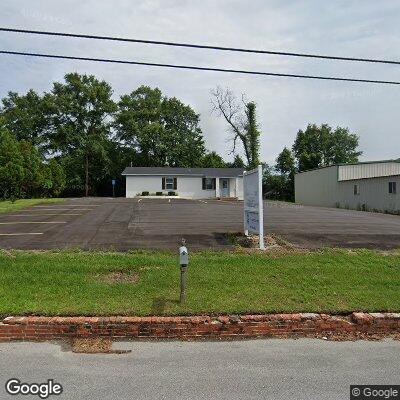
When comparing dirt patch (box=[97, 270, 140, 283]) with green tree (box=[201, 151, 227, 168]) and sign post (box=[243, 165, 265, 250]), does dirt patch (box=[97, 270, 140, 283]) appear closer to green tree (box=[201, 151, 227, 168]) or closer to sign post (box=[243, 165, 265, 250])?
sign post (box=[243, 165, 265, 250])

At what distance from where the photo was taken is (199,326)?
18.6ft

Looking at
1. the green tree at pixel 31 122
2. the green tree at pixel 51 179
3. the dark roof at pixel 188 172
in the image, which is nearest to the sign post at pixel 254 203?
the green tree at pixel 51 179

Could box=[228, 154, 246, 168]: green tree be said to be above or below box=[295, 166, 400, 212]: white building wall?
above

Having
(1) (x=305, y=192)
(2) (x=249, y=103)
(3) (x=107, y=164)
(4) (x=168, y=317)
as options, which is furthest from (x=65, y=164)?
(4) (x=168, y=317)

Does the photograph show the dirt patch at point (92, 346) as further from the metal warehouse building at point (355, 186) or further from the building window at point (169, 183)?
the building window at point (169, 183)

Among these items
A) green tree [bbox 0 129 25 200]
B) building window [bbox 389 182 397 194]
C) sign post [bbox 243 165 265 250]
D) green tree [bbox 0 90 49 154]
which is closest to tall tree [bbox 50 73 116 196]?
green tree [bbox 0 90 49 154]

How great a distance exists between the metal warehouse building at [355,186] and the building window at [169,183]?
46.2 feet

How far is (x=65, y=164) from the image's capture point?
5075 centimetres

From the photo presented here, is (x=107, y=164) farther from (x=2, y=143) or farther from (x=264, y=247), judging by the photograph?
(x=264, y=247)

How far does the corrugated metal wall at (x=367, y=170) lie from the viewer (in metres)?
36.2

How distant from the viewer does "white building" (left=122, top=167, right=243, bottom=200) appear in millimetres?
44062

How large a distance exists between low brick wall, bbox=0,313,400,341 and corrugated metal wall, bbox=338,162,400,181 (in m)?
32.3

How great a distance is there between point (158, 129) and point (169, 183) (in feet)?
42.1

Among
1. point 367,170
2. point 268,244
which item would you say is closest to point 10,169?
point 268,244
